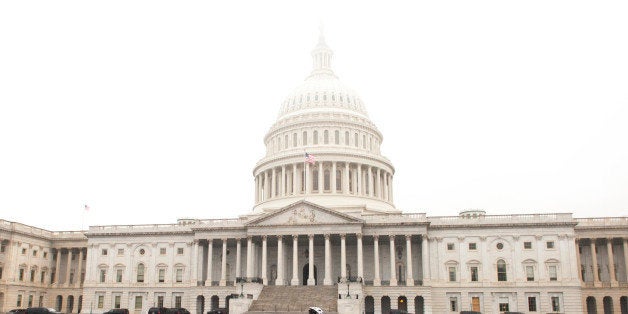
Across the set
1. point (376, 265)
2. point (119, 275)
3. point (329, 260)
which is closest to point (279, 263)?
point (329, 260)

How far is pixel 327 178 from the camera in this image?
94.4 meters

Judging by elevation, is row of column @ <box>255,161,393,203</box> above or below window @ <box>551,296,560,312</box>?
above

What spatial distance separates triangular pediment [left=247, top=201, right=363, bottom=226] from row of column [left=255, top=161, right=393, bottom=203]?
13.4 meters

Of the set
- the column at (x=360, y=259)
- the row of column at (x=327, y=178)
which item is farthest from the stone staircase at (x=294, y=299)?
the row of column at (x=327, y=178)

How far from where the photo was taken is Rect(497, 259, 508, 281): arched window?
248ft

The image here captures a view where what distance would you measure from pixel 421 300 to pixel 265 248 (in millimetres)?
20790

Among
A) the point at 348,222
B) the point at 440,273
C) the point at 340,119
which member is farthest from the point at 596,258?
the point at 340,119

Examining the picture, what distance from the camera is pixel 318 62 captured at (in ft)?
365

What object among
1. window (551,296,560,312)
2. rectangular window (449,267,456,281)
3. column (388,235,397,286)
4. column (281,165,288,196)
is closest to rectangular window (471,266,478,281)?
rectangular window (449,267,456,281)

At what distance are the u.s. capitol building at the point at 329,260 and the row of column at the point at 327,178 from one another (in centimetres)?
23

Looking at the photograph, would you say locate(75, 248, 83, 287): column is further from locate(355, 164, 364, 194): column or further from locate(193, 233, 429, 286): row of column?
locate(355, 164, 364, 194): column

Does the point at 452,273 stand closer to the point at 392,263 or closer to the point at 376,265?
the point at 392,263

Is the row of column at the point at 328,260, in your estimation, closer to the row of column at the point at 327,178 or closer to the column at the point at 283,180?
the row of column at the point at 327,178

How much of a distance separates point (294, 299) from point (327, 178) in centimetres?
2896
